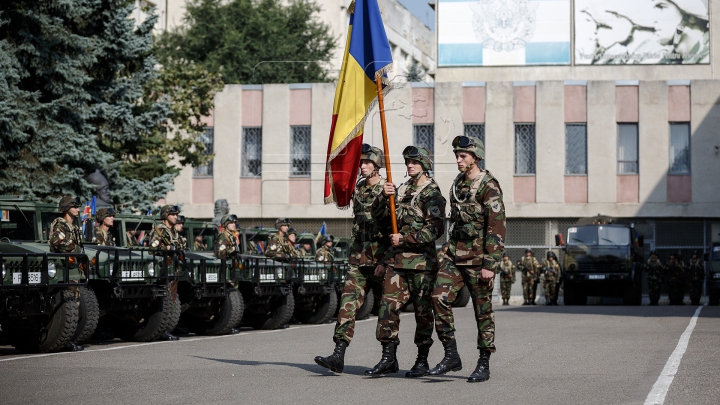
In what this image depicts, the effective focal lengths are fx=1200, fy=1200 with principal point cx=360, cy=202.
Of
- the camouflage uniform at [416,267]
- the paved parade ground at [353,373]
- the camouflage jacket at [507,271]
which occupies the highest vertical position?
the camouflage uniform at [416,267]

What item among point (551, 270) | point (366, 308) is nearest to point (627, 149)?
point (551, 270)

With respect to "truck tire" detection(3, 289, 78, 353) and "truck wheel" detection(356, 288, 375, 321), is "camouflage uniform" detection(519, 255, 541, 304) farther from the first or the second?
"truck tire" detection(3, 289, 78, 353)

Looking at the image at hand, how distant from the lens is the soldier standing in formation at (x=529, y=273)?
36.8 metres

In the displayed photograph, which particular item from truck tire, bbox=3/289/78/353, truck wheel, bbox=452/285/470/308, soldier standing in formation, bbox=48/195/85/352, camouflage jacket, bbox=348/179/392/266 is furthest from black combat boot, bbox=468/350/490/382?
truck wheel, bbox=452/285/470/308

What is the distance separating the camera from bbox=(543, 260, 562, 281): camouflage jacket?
35969 millimetres

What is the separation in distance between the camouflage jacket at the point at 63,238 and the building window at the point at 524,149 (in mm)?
28279

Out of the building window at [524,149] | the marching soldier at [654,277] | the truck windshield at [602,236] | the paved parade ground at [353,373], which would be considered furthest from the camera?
the building window at [524,149]

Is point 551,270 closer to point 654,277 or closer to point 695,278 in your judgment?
point 654,277

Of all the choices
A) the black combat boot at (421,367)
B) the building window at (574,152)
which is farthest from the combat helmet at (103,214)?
the building window at (574,152)

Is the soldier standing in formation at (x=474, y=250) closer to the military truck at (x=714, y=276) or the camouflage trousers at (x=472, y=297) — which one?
the camouflage trousers at (x=472, y=297)

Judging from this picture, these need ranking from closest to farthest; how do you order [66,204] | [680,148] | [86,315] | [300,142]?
[86,315] → [66,204] → [680,148] → [300,142]

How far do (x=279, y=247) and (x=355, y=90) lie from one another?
1064cm

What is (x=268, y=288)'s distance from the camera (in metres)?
18.4

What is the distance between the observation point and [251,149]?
4309 cm
